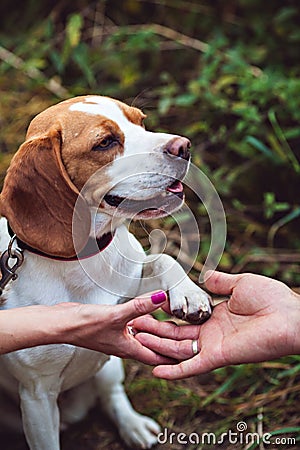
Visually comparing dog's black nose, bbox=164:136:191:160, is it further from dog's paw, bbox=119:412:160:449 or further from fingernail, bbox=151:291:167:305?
dog's paw, bbox=119:412:160:449

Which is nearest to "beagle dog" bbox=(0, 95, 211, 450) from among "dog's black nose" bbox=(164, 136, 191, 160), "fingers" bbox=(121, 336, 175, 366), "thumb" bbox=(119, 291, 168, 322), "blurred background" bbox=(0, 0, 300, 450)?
"dog's black nose" bbox=(164, 136, 191, 160)

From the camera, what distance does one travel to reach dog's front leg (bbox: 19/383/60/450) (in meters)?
2.04

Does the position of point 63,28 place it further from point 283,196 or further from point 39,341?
point 39,341

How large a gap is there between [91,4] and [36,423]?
3.17 m

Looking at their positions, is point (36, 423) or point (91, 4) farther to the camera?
point (91, 4)

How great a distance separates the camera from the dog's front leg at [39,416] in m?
2.04

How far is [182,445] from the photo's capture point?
2.38 m

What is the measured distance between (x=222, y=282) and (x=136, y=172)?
1.38 ft

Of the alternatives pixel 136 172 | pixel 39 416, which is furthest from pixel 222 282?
pixel 39 416

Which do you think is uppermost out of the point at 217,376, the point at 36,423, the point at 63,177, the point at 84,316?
the point at 63,177

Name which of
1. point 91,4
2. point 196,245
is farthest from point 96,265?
point 91,4

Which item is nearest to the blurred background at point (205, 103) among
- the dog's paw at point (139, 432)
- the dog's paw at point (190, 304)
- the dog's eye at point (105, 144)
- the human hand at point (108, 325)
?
the dog's paw at point (139, 432)

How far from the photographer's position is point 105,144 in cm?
197

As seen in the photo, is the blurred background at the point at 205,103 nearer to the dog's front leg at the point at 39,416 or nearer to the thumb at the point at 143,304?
the dog's front leg at the point at 39,416
